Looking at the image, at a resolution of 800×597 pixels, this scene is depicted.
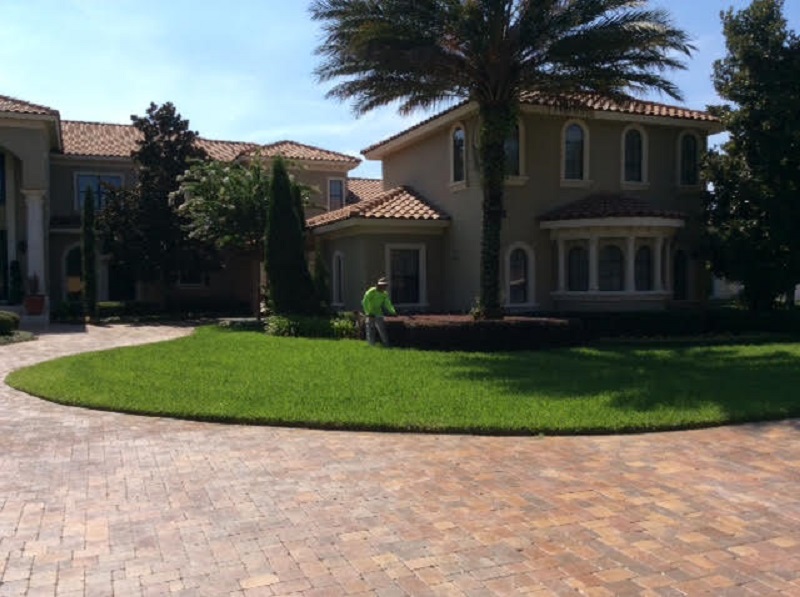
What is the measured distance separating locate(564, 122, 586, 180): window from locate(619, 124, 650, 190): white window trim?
123 cm

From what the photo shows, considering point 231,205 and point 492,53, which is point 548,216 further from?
point 231,205

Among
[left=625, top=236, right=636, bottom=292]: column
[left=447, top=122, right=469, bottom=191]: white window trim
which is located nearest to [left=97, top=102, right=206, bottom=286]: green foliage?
[left=447, top=122, right=469, bottom=191]: white window trim

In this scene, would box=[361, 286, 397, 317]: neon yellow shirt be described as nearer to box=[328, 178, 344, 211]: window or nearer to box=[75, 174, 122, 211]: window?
box=[328, 178, 344, 211]: window

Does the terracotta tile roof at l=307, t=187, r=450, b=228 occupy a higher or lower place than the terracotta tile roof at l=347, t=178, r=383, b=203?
lower

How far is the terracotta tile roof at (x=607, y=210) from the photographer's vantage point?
63.4 ft

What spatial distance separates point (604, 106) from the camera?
2106 cm

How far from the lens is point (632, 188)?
2175 centimetres

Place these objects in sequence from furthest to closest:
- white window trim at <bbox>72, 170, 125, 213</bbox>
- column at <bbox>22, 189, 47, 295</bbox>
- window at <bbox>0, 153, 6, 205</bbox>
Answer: white window trim at <bbox>72, 170, 125, 213</bbox> < window at <bbox>0, 153, 6, 205</bbox> < column at <bbox>22, 189, 47, 295</bbox>

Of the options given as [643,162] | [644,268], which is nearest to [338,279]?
[644,268]

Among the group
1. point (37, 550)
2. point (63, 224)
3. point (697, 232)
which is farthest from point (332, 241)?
point (37, 550)

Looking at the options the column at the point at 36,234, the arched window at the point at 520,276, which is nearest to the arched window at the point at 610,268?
the arched window at the point at 520,276

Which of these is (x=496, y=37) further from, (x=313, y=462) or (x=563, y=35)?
(x=313, y=462)

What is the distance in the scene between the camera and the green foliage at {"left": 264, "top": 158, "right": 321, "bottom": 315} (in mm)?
20812

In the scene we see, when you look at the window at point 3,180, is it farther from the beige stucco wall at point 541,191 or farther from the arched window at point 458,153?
the arched window at point 458,153
